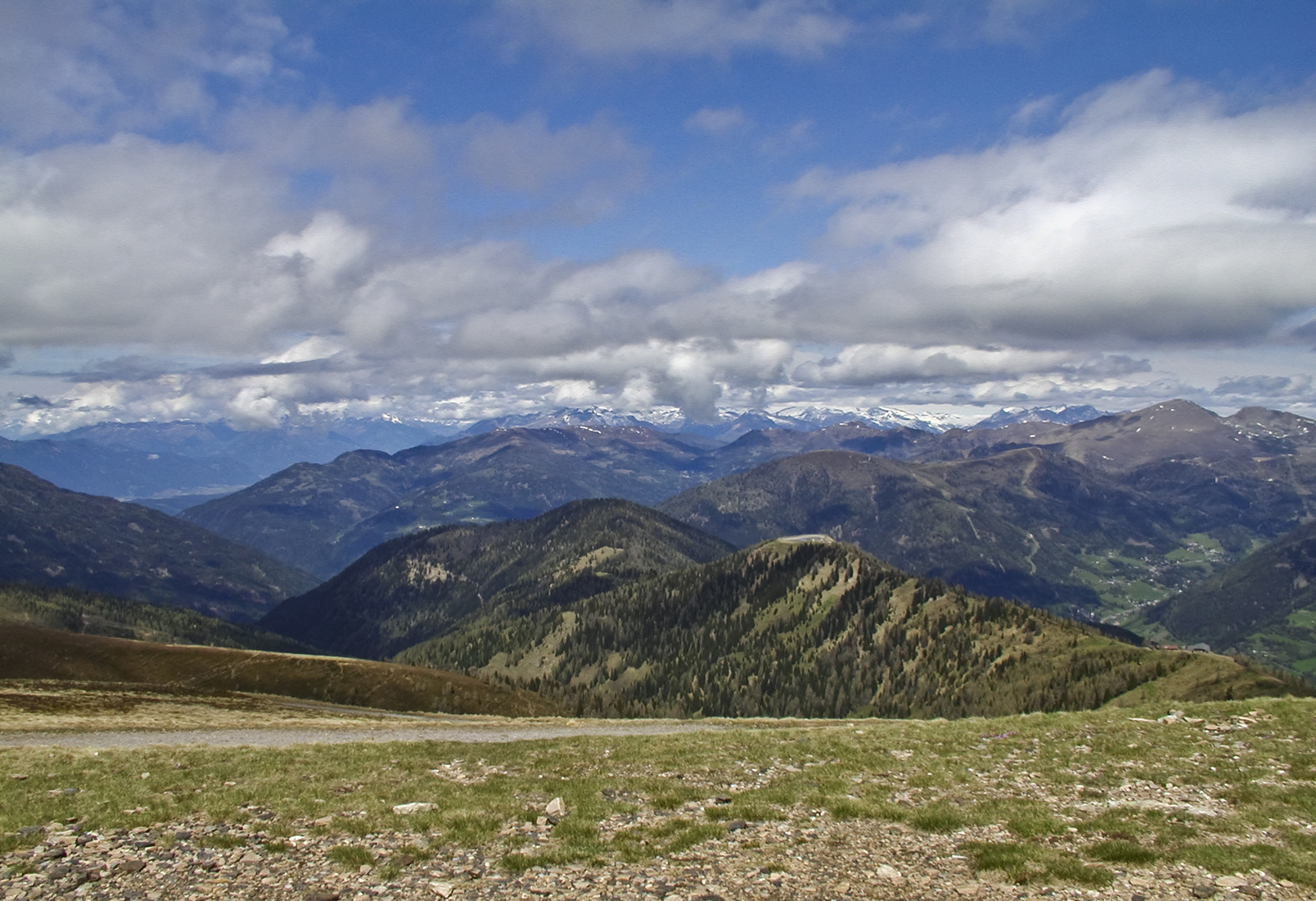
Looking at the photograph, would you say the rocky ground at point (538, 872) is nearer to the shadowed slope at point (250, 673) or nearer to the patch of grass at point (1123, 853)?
the patch of grass at point (1123, 853)

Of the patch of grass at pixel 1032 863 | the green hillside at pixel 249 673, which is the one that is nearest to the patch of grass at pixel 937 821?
the patch of grass at pixel 1032 863

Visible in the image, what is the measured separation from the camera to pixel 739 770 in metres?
31.3

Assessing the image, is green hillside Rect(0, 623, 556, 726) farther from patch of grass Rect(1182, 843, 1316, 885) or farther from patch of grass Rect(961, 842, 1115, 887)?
patch of grass Rect(1182, 843, 1316, 885)

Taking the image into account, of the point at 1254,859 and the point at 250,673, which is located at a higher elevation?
the point at 1254,859

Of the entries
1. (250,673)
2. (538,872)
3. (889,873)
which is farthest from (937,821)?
(250,673)

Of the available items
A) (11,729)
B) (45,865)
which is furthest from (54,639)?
(45,865)

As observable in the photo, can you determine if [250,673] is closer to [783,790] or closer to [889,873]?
[783,790]

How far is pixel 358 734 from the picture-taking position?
170 ft

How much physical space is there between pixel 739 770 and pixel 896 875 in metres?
14.0

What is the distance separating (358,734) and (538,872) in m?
39.1

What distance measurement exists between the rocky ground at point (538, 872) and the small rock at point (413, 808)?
2601 millimetres

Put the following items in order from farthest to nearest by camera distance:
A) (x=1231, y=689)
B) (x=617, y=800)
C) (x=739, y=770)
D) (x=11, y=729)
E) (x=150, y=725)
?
(x=1231, y=689) < (x=150, y=725) < (x=11, y=729) < (x=739, y=770) < (x=617, y=800)

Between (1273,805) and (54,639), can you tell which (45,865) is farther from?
(54,639)

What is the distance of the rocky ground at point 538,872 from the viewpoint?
16844 mm
